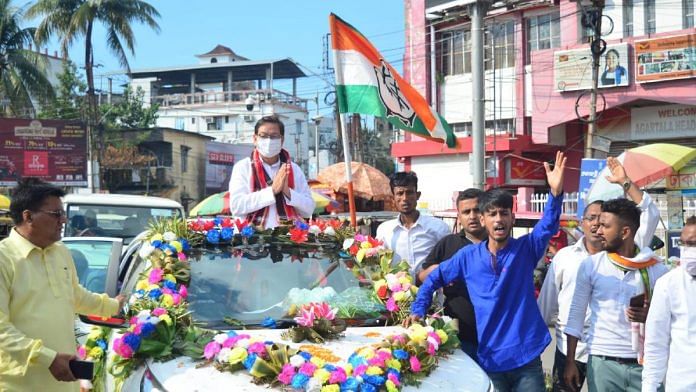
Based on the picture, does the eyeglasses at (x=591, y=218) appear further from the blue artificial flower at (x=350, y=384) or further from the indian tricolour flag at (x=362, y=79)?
the indian tricolour flag at (x=362, y=79)

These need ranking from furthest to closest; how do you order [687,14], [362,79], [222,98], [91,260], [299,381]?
[222,98]
[687,14]
[91,260]
[362,79]
[299,381]

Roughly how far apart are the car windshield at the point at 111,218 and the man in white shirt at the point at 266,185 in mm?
6180

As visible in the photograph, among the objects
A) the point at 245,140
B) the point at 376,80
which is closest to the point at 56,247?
the point at 376,80

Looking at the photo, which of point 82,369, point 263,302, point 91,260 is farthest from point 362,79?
point 82,369

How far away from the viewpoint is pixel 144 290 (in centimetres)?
448

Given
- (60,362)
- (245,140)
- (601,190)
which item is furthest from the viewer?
(245,140)

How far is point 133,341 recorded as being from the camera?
3969 mm

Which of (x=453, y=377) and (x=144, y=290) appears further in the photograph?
(x=144, y=290)

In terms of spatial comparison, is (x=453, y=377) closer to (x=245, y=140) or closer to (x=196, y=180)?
(x=196, y=180)

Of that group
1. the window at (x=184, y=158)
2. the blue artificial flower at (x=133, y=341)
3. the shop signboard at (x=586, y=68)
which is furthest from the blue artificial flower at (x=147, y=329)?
the window at (x=184, y=158)

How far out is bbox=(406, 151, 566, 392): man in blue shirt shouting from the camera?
4.39 metres

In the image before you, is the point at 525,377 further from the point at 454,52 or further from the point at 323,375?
the point at 454,52

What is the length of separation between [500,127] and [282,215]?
63.5ft

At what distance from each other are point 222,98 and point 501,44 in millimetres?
43151
